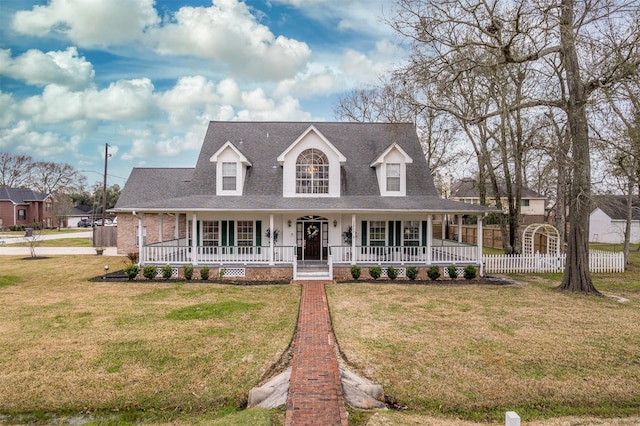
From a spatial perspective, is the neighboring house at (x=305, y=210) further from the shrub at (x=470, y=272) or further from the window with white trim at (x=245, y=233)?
the shrub at (x=470, y=272)

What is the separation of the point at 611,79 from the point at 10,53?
1123 inches

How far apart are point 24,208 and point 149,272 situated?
54034mm

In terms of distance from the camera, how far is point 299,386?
5.57 metres

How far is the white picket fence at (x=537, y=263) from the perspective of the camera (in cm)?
1836

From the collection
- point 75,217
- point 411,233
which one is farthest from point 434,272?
point 75,217

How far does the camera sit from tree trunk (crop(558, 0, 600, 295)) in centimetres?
1340

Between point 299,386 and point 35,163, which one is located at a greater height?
point 35,163

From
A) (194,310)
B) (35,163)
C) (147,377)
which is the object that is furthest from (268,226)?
(35,163)

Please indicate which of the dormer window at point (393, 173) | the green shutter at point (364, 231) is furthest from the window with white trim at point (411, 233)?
→ the green shutter at point (364, 231)

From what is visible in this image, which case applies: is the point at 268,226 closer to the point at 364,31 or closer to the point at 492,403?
the point at 364,31

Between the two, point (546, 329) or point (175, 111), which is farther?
point (175, 111)

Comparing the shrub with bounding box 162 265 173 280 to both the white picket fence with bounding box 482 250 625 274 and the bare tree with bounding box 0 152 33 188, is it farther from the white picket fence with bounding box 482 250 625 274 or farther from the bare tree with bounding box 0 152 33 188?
the bare tree with bounding box 0 152 33 188

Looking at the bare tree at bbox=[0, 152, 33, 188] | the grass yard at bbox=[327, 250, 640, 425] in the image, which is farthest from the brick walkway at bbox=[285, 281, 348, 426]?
the bare tree at bbox=[0, 152, 33, 188]

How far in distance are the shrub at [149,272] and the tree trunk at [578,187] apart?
1776cm
